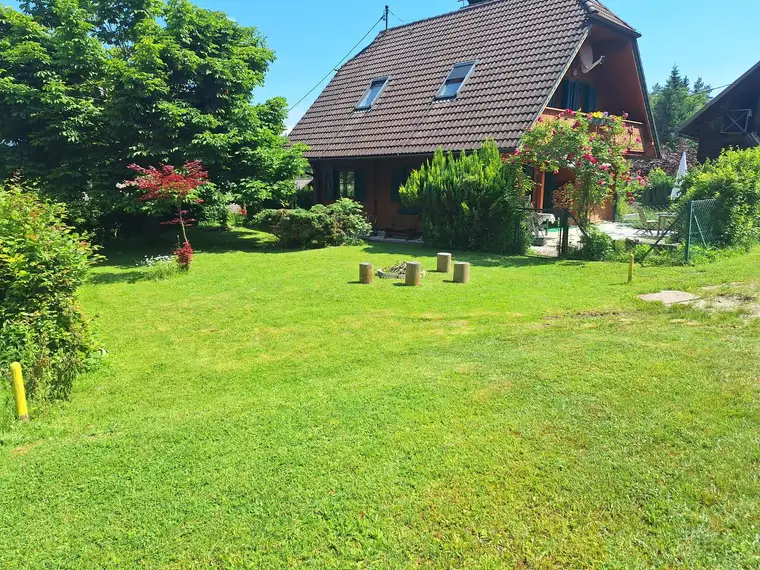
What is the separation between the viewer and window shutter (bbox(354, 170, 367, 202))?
19.3 metres

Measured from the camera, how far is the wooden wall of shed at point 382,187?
17.9 metres

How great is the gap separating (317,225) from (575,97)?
10737 mm

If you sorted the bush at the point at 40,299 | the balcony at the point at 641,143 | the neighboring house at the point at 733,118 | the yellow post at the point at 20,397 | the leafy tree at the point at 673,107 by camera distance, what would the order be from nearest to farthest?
the yellow post at the point at 20,397 → the bush at the point at 40,299 → the balcony at the point at 641,143 → the neighboring house at the point at 733,118 → the leafy tree at the point at 673,107

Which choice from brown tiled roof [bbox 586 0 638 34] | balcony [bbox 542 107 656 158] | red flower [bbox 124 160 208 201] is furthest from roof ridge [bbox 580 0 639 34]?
red flower [bbox 124 160 208 201]

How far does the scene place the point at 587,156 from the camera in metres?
11.7

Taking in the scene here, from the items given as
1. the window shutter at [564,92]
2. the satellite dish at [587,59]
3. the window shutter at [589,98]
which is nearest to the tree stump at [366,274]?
the window shutter at [564,92]

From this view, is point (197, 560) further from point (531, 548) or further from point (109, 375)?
point (109, 375)

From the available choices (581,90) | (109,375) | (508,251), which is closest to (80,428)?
(109,375)

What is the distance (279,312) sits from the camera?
7.93 metres

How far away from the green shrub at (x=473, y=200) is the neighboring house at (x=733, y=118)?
1441cm

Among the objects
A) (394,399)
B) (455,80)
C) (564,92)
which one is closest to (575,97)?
(564,92)

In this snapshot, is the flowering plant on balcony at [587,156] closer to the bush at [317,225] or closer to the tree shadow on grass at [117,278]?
the bush at [317,225]

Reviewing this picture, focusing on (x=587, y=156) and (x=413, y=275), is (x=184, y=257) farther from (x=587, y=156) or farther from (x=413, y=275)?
(x=587, y=156)

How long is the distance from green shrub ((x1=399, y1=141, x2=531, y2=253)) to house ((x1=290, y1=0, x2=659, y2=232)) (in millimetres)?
1466
